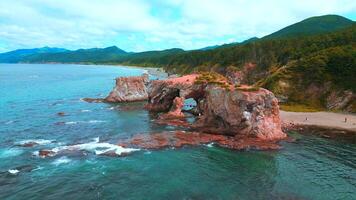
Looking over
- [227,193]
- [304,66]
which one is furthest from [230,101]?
[304,66]

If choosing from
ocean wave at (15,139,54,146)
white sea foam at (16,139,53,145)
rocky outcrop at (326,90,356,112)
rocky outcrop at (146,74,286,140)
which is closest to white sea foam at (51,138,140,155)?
white sea foam at (16,139,53,145)

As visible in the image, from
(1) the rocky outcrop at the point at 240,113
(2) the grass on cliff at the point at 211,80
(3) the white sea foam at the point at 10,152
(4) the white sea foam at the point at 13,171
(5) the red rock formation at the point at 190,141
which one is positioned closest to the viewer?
(4) the white sea foam at the point at 13,171

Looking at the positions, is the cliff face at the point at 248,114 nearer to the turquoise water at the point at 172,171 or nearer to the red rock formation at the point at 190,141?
the red rock formation at the point at 190,141

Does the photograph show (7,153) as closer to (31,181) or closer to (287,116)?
(31,181)

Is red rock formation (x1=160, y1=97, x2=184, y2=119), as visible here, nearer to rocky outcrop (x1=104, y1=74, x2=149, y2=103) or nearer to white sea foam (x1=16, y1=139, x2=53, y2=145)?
white sea foam (x1=16, y1=139, x2=53, y2=145)

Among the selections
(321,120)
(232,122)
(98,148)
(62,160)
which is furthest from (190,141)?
(321,120)

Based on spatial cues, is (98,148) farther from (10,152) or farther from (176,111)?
(176,111)

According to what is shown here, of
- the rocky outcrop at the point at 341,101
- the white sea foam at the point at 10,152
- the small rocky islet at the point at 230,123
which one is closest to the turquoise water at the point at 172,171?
the white sea foam at the point at 10,152

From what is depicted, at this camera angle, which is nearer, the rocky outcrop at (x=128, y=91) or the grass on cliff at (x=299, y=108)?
the grass on cliff at (x=299, y=108)
